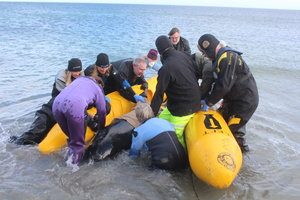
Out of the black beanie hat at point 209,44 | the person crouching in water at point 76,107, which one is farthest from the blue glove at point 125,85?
the black beanie hat at point 209,44

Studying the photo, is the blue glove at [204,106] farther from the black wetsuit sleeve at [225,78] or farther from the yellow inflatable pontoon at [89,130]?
the yellow inflatable pontoon at [89,130]

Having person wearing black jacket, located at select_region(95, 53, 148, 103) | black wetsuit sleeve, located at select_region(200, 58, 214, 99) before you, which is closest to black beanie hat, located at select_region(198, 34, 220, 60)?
black wetsuit sleeve, located at select_region(200, 58, 214, 99)

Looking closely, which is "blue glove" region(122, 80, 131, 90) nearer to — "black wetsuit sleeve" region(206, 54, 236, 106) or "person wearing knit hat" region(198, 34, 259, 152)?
"person wearing knit hat" region(198, 34, 259, 152)

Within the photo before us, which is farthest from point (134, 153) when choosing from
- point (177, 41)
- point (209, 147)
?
point (177, 41)

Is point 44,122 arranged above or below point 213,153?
below

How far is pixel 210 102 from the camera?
5270mm

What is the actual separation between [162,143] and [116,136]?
85cm

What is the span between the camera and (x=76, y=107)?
4.72 meters

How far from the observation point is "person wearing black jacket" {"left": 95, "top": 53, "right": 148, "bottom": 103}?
608 centimetres

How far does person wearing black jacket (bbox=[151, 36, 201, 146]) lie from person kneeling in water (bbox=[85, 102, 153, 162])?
13.5 inches

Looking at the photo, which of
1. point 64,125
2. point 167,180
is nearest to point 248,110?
point 167,180

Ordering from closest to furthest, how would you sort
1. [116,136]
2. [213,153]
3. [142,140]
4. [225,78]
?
[213,153]
[225,78]
[142,140]
[116,136]

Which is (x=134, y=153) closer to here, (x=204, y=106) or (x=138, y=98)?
(x=138, y=98)

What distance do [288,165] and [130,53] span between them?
13.1 metres
